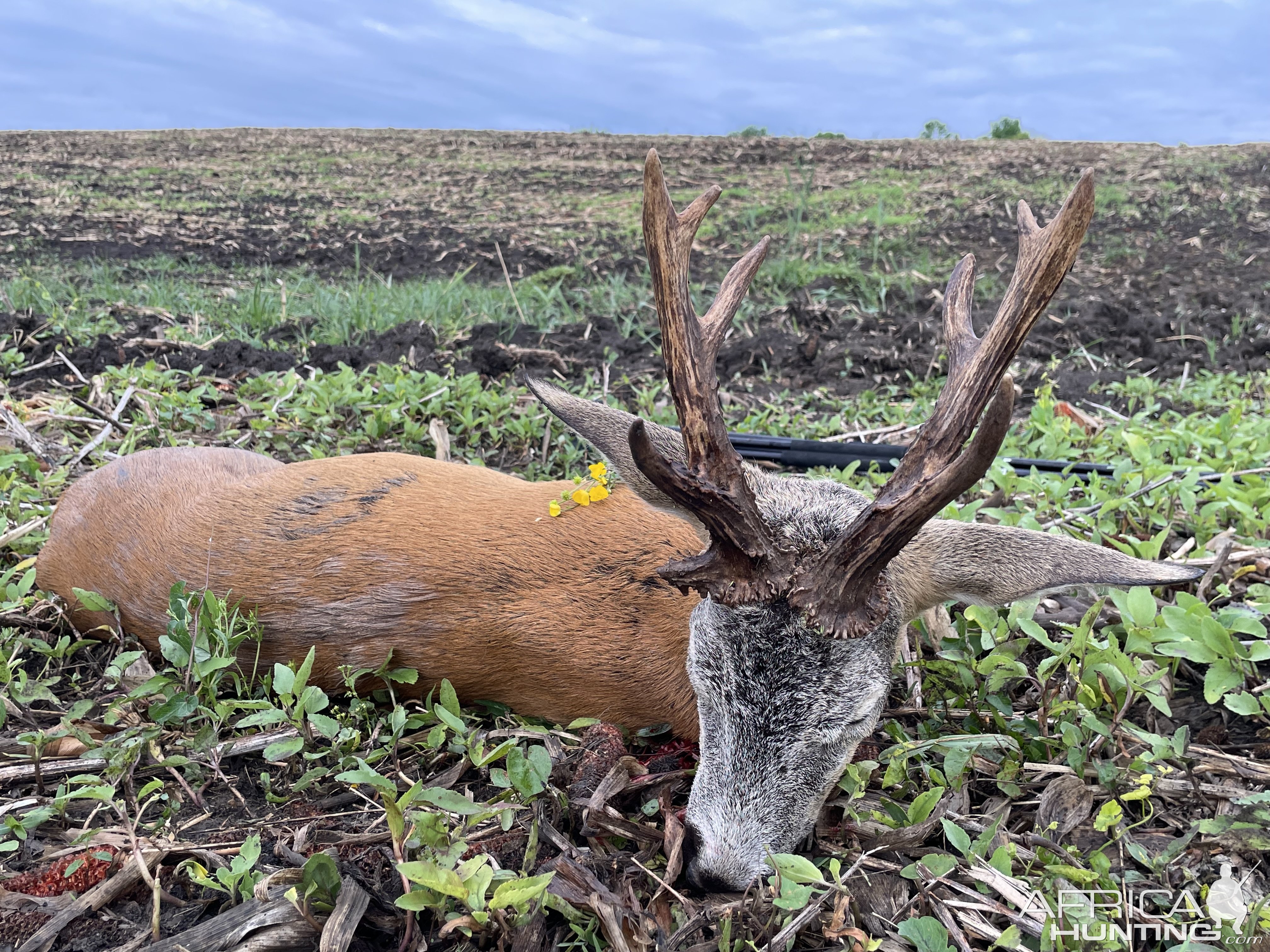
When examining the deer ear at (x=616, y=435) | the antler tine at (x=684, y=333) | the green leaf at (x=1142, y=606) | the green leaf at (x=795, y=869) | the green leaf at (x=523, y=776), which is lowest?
the green leaf at (x=523, y=776)

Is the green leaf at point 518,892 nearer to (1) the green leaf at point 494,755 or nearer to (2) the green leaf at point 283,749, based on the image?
(1) the green leaf at point 494,755

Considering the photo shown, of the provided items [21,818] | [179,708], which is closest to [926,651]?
[179,708]

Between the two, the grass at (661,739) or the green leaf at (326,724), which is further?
the green leaf at (326,724)

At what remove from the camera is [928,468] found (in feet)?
6.87

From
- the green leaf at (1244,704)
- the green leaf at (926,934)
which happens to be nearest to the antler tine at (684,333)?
the green leaf at (926,934)

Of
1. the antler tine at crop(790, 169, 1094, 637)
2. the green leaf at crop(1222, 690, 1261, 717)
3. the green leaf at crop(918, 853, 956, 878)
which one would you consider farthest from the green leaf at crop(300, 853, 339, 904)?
the green leaf at crop(1222, 690, 1261, 717)

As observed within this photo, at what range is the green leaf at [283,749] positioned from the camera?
223cm

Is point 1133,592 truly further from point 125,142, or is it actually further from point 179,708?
point 125,142

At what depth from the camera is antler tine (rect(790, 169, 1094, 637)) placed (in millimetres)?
1979

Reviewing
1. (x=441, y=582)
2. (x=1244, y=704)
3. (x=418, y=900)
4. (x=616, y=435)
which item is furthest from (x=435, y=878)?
(x=1244, y=704)

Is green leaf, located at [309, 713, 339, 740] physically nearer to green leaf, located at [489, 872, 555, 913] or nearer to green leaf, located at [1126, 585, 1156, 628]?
green leaf, located at [489, 872, 555, 913]

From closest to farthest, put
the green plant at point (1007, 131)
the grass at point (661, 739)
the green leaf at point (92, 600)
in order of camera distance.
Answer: the grass at point (661, 739) < the green leaf at point (92, 600) < the green plant at point (1007, 131)

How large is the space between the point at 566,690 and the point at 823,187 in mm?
13453

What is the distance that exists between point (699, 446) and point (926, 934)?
3.84ft
